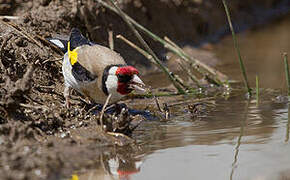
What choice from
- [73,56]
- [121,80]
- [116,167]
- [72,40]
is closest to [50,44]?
[72,40]

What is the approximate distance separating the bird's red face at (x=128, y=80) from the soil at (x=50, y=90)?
23cm

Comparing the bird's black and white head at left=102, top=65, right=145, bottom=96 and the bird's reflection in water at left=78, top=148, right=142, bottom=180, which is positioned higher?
the bird's black and white head at left=102, top=65, right=145, bottom=96

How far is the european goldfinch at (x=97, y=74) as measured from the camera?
15.7 ft

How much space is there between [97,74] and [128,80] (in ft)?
1.08

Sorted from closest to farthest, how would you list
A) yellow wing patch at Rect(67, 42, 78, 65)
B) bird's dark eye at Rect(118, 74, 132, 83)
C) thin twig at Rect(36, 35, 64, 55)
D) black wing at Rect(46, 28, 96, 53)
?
bird's dark eye at Rect(118, 74, 132, 83), yellow wing patch at Rect(67, 42, 78, 65), black wing at Rect(46, 28, 96, 53), thin twig at Rect(36, 35, 64, 55)

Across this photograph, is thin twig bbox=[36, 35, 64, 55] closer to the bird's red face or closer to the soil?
the soil

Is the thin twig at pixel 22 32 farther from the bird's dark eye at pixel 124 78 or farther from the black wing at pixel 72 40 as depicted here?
the bird's dark eye at pixel 124 78

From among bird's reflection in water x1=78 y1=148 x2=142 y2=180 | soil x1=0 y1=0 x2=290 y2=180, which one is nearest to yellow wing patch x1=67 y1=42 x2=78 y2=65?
soil x1=0 y1=0 x2=290 y2=180

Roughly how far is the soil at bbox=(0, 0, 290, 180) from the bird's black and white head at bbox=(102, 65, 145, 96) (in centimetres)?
22


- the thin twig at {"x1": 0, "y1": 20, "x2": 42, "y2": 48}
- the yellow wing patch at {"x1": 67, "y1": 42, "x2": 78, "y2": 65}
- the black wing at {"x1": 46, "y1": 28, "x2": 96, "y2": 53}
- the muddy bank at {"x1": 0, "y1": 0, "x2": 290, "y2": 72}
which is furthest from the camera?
the muddy bank at {"x1": 0, "y1": 0, "x2": 290, "y2": 72}

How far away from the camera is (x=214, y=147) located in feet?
14.2

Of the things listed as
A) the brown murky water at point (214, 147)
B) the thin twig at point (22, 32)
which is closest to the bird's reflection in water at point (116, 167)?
the brown murky water at point (214, 147)

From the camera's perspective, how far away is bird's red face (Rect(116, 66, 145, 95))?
4750 millimetres

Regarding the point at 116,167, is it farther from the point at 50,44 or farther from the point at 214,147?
the point at 50,44
